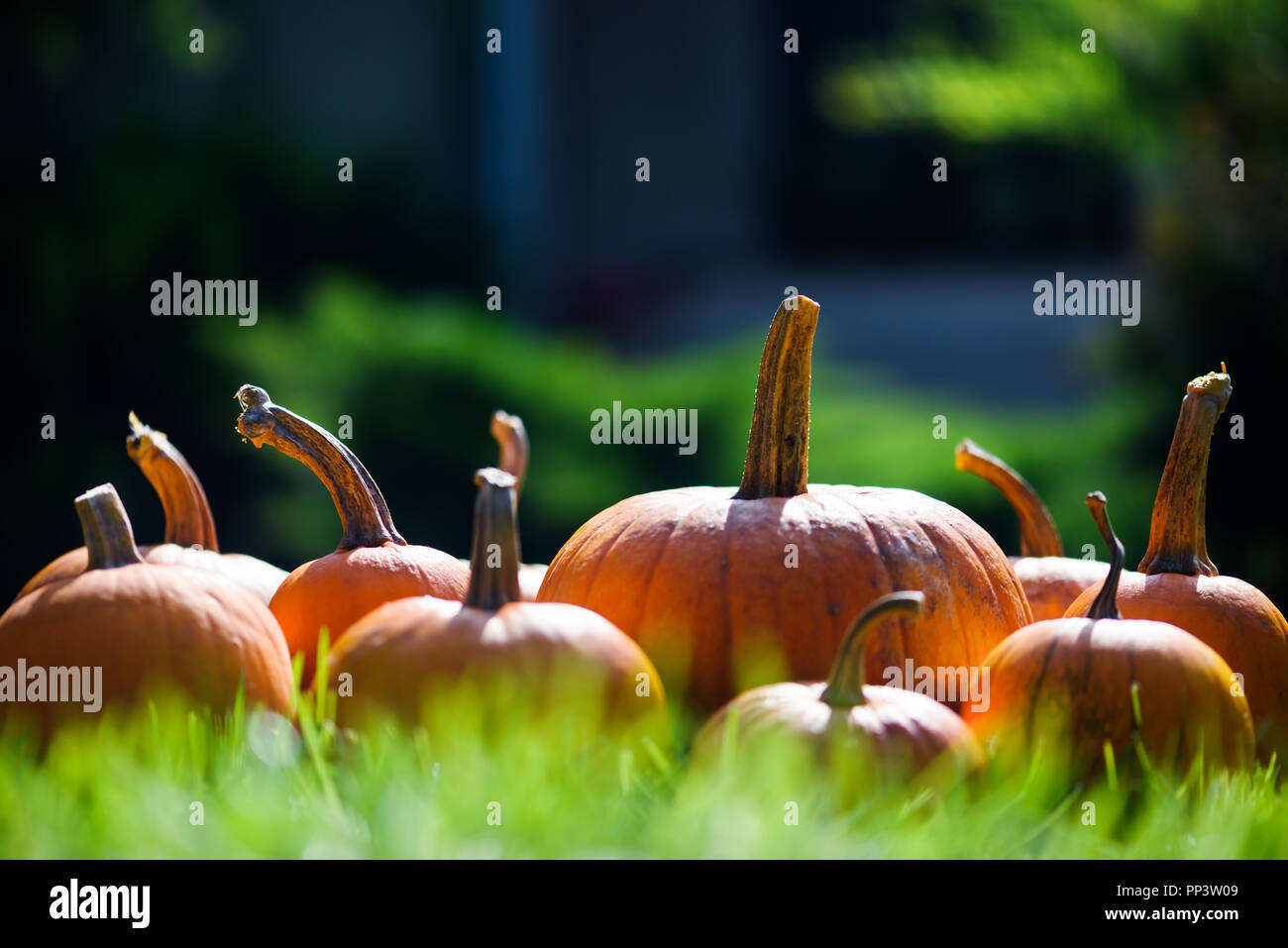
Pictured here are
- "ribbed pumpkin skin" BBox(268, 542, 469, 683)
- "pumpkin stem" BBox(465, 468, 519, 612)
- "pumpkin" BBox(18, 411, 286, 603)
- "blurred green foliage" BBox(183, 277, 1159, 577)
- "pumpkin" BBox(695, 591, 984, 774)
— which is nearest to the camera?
"pumpkin" BBox(695, 591, 984, 774)

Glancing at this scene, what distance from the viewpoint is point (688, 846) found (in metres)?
1.14

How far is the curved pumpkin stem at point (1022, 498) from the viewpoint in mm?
2264

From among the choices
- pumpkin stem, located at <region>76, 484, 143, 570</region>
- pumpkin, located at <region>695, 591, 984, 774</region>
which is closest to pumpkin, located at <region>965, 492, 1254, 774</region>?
pumpkin, located at <region>695, 591, 984, 774</region>

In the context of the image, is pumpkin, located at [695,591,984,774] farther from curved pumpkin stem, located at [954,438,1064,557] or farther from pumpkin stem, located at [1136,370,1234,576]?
curved pumpkin stem, located at [954,438,1064,557]

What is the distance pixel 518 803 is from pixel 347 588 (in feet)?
2.30

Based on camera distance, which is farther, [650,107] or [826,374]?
[650,107]

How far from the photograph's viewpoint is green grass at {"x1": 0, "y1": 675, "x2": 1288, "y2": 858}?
3.79 ft

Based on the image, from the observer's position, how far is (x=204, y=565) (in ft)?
6.50

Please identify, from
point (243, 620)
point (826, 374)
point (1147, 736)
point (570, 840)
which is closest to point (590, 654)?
point (570, 840)

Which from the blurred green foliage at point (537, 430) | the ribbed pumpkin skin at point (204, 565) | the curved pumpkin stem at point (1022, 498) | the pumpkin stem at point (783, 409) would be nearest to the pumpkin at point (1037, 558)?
the curved pumpkin stem at point (1022, 498)

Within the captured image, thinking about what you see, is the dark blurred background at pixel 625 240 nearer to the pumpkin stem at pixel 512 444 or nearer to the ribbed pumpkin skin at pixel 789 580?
the pumpkin stem at pixel 512 444

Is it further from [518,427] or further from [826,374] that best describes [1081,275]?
[518,427]

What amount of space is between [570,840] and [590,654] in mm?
283

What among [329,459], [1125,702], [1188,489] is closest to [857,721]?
[1125,702]
